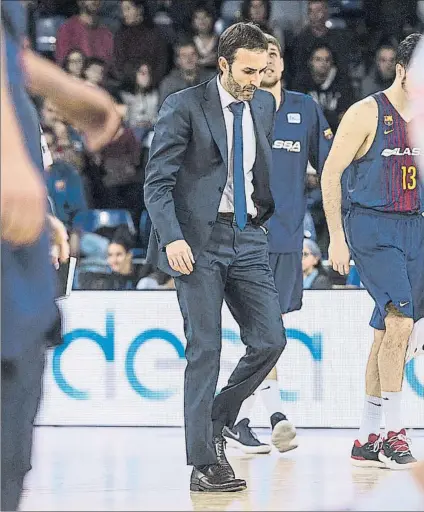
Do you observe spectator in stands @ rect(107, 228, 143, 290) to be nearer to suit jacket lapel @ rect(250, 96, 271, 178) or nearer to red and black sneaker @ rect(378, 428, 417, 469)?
red and black sneaker @ rect(378, 428, 417, 469)

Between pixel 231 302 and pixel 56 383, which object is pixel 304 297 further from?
pixel 231 302

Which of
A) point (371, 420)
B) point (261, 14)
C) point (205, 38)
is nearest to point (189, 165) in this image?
point (371, 420)

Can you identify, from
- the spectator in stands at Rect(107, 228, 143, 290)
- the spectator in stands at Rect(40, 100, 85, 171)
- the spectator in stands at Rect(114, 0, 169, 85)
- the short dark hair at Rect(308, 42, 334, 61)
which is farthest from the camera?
the spectator in stands at Rect(114, 0, 169, 85)

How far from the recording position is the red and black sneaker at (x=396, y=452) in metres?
5.93

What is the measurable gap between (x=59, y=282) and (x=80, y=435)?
82.5 inches

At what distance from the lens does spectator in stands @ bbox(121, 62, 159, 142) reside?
11.4 meters

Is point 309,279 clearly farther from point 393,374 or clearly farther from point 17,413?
point 17,413

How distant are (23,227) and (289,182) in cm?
480

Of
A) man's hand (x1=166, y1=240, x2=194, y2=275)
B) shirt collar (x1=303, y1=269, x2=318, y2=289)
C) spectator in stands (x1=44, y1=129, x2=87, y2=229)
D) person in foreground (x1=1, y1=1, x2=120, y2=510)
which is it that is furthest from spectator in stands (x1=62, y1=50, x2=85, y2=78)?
person in foreground (x1=1, y1=1, x2=120, y2=510)

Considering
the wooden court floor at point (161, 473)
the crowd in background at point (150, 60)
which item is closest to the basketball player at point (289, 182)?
the wooden court floor at point (161, 473)

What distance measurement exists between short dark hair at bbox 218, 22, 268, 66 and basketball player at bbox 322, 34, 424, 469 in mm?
854

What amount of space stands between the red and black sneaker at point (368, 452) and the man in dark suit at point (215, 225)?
2.88 ft

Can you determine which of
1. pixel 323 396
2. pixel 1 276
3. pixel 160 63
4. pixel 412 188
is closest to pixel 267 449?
pixel 323 396

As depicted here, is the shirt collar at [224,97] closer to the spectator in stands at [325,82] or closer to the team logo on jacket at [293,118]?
the team logo on jacket at [293,118]
